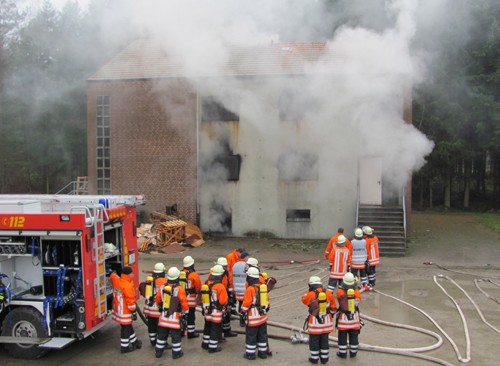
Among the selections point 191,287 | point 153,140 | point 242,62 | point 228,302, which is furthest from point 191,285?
point 242,62

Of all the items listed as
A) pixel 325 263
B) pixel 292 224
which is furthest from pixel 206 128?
pixel 325 263

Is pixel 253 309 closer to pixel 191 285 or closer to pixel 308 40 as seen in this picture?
pixel 191 285

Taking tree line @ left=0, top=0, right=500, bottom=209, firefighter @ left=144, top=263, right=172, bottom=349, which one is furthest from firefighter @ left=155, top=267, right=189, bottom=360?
tree line @ left=0, top=0, right=500, bottom=209

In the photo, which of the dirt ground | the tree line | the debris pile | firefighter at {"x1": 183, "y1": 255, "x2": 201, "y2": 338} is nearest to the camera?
the dirt ground

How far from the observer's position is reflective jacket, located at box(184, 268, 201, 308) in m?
6.38

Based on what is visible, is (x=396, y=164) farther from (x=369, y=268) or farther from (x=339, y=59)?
(x=369, y=268)

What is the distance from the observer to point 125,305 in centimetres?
598

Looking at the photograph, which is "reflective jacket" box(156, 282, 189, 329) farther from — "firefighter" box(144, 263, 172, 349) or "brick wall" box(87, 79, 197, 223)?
"brick wall" box(87, 79, 197, 223)

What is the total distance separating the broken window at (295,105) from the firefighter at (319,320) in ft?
35.2

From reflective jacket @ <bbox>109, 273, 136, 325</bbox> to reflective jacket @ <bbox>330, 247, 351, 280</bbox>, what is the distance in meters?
4.47

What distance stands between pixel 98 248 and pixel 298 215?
11115 mm

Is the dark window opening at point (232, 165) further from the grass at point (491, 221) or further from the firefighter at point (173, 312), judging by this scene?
the grass at point (491, 221)

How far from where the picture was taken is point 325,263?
492 inches

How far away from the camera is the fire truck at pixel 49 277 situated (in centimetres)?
570
